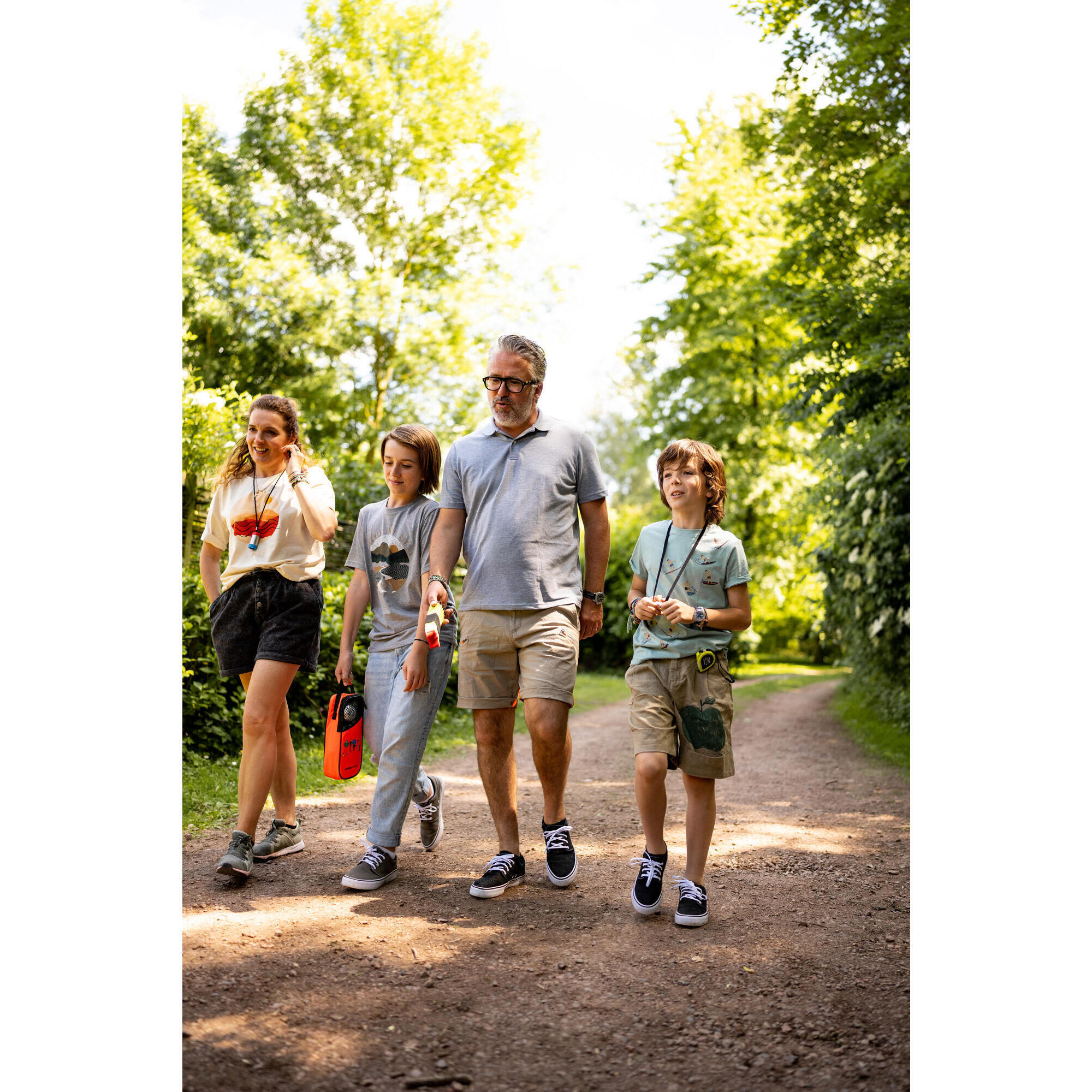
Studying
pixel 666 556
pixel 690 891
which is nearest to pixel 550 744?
A: pixel 690 891

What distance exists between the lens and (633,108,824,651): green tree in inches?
762

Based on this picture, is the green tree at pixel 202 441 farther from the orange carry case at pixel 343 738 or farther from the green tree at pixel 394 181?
the green tree at pixel 394 181

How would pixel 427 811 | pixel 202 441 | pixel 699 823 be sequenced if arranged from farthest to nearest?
pixel 202 441
pixel 427 811
pixel 699 823

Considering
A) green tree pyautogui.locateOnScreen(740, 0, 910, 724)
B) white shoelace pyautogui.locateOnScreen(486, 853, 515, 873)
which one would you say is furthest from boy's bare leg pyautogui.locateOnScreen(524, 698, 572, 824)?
green tree pyautogui.locateOnScreen(740, 0, 910, 724)

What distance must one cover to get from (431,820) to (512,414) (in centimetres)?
194

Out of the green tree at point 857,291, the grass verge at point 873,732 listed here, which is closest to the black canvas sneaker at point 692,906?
the grass verge at point 873,732

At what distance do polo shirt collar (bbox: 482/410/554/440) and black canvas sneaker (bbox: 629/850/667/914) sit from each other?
169 cm

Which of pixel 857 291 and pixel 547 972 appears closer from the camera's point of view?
pixel 547 972

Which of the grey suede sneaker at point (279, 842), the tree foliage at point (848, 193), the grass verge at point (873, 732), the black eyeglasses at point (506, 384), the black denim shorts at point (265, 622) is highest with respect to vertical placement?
the tree foliage at point (848, 193)

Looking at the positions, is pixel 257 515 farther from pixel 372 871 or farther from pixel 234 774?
pixel 234 774

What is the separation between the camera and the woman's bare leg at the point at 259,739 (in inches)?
156

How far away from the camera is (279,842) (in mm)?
4340
